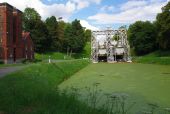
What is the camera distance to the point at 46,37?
87.2 m

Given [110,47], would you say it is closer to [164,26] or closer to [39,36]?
[164,26]

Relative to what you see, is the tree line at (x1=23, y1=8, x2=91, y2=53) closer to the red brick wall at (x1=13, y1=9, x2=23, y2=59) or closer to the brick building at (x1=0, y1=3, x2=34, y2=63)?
the brick building at (x1=0, y1=3, x2=34, y2=63)

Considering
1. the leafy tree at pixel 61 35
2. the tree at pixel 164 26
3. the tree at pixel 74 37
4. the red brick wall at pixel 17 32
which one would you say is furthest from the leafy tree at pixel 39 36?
the tree at pixel 164 26

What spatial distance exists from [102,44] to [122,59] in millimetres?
4662

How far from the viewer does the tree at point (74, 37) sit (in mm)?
94062

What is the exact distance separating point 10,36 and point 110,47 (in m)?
17.8

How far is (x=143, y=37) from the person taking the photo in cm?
8188

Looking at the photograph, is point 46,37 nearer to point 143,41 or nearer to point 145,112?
point 143,41

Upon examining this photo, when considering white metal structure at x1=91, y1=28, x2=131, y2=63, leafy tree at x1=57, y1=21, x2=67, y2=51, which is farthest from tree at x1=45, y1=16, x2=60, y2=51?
white metal structure at x1=91, y1=28, x2=131, y2=63

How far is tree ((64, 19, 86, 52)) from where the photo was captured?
309ft

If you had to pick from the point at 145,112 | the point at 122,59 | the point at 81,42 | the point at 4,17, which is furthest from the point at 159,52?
the point at 145,112

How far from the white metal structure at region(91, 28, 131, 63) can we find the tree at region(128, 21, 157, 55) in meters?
19.9

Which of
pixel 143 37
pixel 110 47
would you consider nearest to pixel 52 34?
pixel 143 37

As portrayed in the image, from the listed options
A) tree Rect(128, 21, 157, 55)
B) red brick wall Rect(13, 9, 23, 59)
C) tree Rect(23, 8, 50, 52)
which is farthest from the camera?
tree Rect(23, 8, 50, 52)
